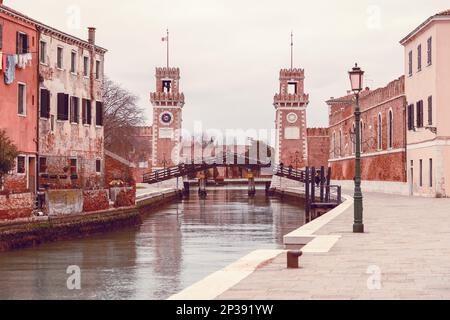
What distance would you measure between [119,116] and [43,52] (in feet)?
112

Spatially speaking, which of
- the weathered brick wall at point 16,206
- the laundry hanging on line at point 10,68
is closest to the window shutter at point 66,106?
the laundry hanging on line at point 10,68

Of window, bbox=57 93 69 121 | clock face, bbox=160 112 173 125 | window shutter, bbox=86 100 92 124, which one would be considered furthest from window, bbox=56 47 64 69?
clock face, bbox=160 112 173 125

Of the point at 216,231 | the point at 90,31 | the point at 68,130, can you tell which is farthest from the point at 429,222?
the point at 90,31

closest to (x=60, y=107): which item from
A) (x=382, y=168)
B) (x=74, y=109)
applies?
(x=74, y=109)

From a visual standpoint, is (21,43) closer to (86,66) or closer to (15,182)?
(15,182)

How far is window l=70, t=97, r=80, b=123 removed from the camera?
37062 mm

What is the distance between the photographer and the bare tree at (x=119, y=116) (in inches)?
2581

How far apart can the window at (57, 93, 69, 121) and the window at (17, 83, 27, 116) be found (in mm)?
3017

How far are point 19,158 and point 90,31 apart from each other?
35.4 ft

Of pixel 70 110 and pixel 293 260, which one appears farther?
pixel 70 110

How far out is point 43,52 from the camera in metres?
35.0

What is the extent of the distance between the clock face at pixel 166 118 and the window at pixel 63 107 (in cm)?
4389

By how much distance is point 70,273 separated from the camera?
57.3 feet

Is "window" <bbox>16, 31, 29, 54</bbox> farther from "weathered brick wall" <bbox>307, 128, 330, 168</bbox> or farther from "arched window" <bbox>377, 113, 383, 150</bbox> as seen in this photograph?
"weathered brick wall" <bbox>307, 128, 330, 168</bbox>
